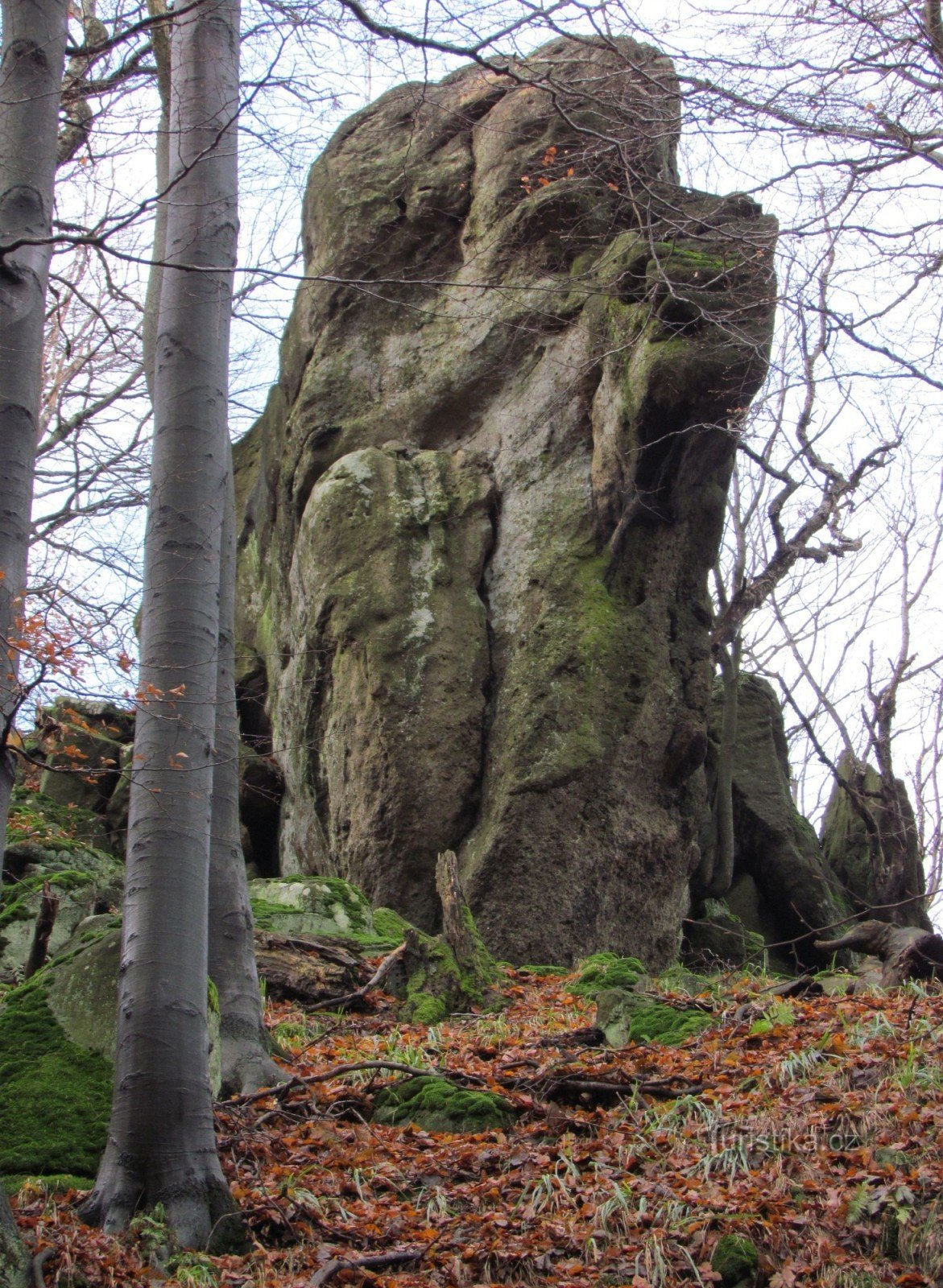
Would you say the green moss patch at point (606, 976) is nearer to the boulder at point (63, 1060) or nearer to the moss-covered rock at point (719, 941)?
the boulder at point (63, 1060)

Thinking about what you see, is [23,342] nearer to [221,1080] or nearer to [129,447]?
[221,1080]

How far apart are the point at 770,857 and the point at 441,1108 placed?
10.3m

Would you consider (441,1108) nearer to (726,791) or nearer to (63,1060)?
(63,1060)

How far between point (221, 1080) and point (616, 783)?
567cm

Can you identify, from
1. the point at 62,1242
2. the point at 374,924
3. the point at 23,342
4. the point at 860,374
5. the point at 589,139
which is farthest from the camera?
the point at 589,139

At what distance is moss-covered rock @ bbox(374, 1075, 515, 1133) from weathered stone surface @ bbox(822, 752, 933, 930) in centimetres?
854

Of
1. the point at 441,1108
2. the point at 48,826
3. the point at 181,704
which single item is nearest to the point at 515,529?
the point at 48,826

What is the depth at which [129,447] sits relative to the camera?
16.9 m

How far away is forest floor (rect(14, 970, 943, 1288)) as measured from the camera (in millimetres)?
3680

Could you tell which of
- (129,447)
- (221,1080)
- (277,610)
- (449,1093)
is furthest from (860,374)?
(129,447)

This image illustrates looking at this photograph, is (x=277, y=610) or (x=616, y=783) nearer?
(x=616, y=783)

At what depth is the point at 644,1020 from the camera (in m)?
6.21

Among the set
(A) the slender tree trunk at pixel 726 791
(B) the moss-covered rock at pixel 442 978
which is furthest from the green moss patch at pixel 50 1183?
(A) the slender tree trunk at pixel 726 791

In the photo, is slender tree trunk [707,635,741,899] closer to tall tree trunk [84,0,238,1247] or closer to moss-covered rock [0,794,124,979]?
moss-covered rock [0,794,124,979]
